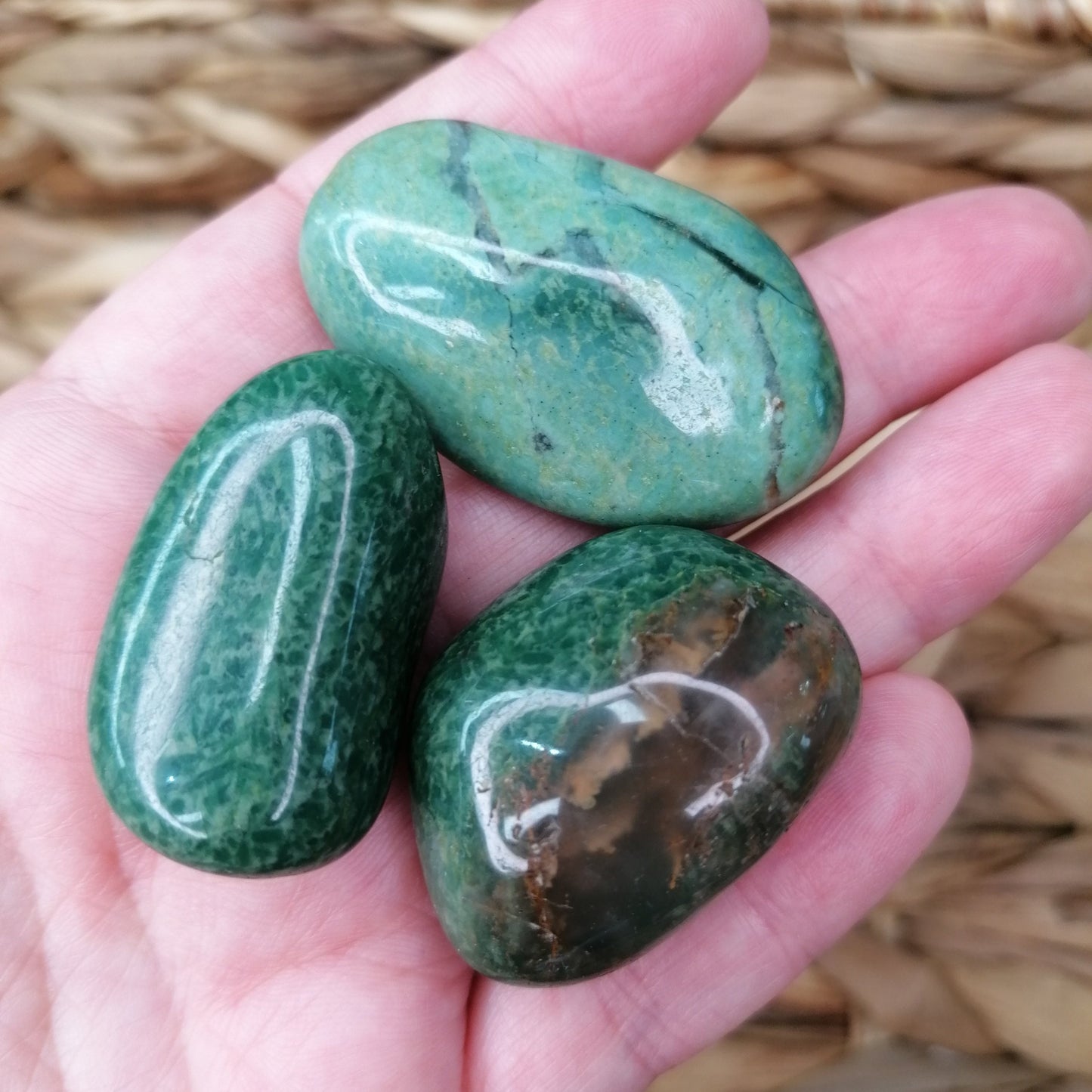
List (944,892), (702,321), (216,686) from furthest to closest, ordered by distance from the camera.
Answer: (944,892), (702,321), (216,686)

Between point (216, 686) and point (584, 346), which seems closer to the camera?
point (216, 686)

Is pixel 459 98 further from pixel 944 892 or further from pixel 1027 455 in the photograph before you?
pixel 944 892

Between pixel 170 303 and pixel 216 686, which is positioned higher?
pixel 170 303

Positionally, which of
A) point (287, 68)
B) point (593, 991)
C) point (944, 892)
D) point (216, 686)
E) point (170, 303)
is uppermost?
point (287, 68)

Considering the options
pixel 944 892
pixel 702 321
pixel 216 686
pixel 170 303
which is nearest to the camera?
pixel 216 686

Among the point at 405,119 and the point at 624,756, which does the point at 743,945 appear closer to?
the point at 624,756

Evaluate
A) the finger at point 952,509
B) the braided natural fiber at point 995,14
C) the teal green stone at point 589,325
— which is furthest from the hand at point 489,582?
the braided natural fiber at point 995,14

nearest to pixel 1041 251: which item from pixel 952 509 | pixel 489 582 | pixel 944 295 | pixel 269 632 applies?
pixel 944 295

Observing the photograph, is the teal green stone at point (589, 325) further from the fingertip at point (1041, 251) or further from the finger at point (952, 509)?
the fingertip at point (1041, 251)

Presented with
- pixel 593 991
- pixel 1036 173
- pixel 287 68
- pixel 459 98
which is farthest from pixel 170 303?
pixel 1036 173
